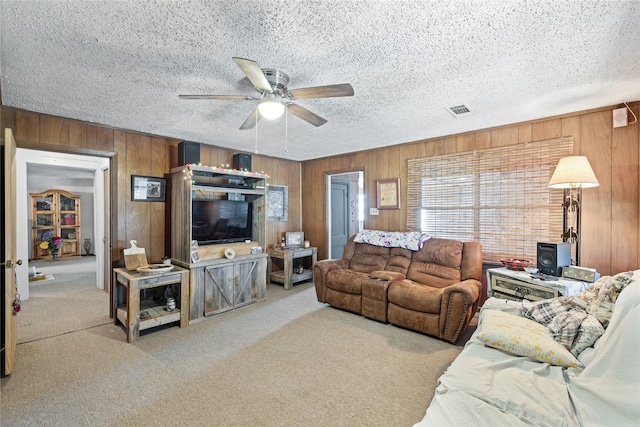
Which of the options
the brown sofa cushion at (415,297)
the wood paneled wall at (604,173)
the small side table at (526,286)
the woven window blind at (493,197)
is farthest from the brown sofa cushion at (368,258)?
the wood paneled wall at (604,173)

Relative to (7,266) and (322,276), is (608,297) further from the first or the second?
(7,266)

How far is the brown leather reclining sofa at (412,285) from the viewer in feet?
9.36

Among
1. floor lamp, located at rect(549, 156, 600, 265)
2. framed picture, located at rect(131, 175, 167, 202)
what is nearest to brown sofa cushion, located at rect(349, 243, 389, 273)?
floor lamp, located at rect(549, 156, 600, 265)

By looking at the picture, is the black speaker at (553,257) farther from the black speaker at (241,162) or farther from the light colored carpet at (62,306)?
the light colored carpet at (62,306)

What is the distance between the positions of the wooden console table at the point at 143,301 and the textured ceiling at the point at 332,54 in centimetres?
180

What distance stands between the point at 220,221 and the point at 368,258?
7.40 feet

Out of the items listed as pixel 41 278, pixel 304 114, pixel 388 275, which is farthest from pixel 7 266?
pixel 41 278

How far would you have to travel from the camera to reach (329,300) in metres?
3.90

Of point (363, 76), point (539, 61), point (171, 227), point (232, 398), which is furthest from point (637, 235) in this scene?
point (171, 227)

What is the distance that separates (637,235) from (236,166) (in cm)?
485

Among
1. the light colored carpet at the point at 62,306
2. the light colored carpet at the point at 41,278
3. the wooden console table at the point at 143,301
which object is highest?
Result: the wooden console table at the point at 143,301

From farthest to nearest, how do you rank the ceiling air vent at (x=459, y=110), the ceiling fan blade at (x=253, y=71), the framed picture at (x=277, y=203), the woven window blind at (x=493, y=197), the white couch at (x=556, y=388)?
the framed picture at (x=277, y=203) → the woven window blind at (x=493, y=197) → the ceiling air vent at (x=459, y=110) → the ceiling fan blade at (x=253, y=71) → the white couch at (x=556, y=388)

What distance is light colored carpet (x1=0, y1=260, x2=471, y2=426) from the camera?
1.89 m

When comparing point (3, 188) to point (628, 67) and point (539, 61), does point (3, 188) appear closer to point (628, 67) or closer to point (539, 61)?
point (539, 61)
